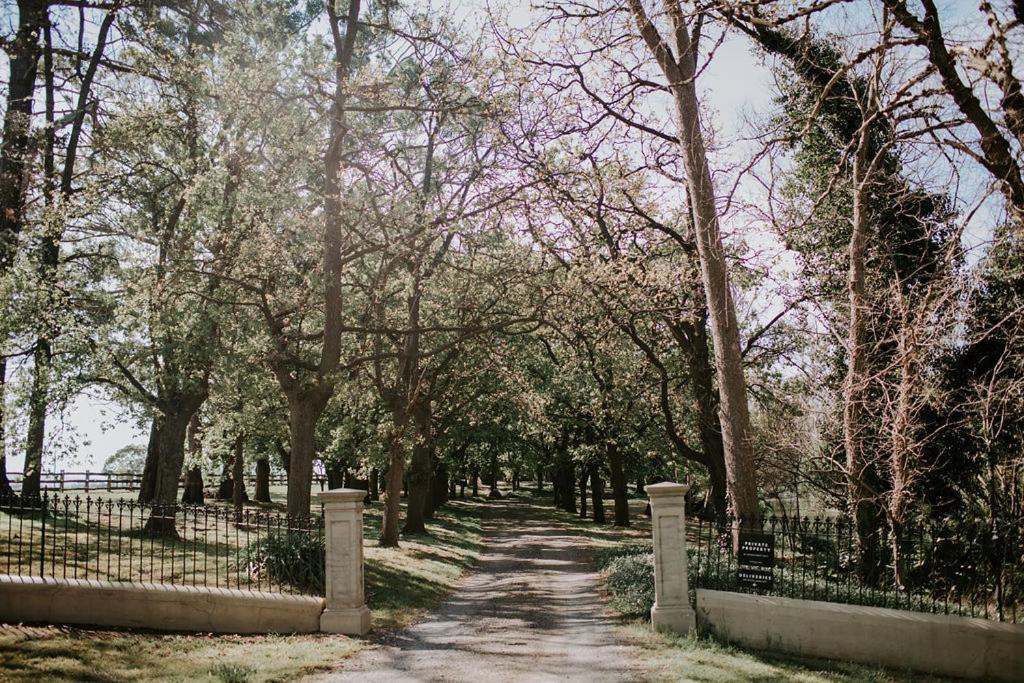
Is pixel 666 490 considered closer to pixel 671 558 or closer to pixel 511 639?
pixel 671 558

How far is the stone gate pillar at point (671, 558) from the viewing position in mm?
10547

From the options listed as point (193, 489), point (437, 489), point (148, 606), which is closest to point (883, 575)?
point (148, 606)

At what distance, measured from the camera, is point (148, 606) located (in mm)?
10125

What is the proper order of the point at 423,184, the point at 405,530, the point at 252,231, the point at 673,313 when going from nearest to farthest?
the point at 252,231
the point at 673,313
the point at 423,184
the point at 405,530

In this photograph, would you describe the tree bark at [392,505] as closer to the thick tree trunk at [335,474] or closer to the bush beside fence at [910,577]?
the bush beside fence at [910,577]

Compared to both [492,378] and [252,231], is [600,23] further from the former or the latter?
[492,378]

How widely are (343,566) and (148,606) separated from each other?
2580 millimetres

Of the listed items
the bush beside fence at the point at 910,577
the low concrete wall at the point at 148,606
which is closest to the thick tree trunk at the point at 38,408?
the low concrete wall at the point at 148,606

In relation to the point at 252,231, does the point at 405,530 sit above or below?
below

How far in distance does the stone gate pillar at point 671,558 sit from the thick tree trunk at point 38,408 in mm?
12475

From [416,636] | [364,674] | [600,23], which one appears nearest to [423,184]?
[600,23]

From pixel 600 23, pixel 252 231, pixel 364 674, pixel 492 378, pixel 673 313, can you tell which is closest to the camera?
pixel 364 674

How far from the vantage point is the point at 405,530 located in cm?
2608

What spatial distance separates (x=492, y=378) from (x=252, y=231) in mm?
10803
